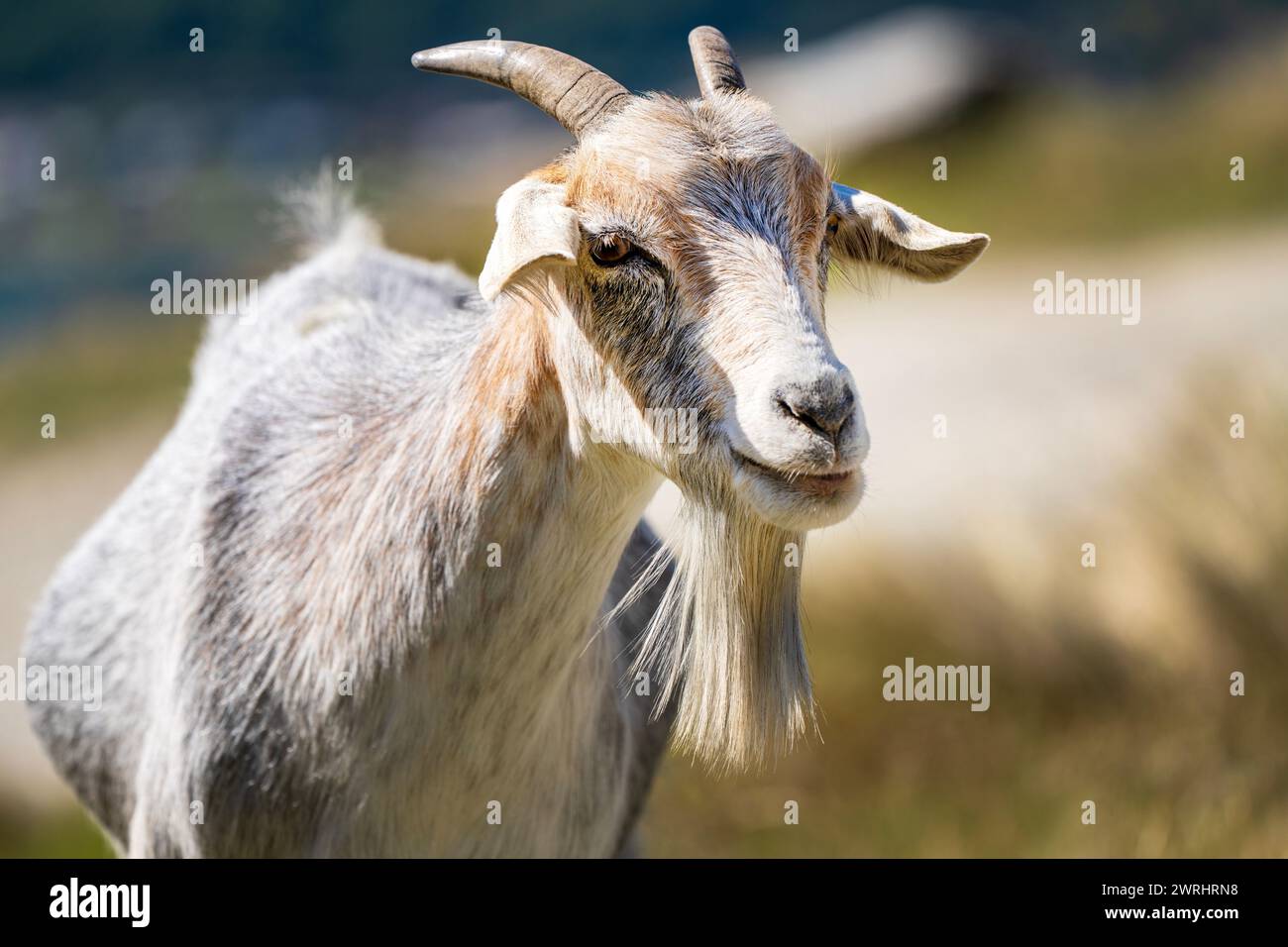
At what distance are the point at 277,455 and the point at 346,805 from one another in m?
1.21

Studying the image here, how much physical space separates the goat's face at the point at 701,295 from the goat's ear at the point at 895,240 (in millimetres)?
291

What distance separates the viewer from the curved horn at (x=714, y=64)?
4.22 m

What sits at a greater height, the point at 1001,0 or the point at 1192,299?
the point at 1001,0

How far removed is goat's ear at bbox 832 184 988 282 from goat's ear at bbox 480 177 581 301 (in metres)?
0.91

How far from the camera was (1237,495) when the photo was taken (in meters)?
8.47

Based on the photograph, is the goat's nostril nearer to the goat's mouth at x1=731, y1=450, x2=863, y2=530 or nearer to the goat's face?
the goat's face

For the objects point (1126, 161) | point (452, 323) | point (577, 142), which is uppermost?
point (1126, 161)

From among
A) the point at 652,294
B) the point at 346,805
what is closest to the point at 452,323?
the point at 652,294

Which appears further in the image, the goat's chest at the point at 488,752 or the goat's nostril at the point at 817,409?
the goat's chest at the point at 488,752

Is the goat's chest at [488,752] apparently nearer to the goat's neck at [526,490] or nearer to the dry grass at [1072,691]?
the goat's neck at [526,490]

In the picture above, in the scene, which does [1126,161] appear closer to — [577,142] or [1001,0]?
[1001,0]

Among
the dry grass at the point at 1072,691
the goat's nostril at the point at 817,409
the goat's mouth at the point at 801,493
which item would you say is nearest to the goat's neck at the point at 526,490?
the goat's mouth at the point at 801,493

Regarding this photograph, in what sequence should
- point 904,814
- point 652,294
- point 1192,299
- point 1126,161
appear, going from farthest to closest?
point 1126,161, point 1192,299, point 904,814, point 652,294
